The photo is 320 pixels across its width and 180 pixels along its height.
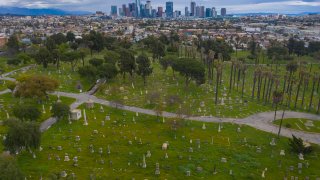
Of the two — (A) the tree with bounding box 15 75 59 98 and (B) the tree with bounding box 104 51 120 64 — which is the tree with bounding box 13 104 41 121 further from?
(B) the tree with bounding box 104 51 120 64

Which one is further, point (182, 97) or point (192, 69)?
point (192, 69)

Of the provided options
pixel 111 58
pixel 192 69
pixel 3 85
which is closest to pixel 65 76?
pixel 111 58

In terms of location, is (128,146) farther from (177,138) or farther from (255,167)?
(255,167)

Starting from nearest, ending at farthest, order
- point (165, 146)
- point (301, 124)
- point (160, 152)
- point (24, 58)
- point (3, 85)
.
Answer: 1. point (160, 152)
2. point (165, 146)
3. point (301, 124)
4. point (3, 85)
5. point (24, 58)

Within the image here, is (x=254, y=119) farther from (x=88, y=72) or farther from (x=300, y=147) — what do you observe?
(x=88, y=72)

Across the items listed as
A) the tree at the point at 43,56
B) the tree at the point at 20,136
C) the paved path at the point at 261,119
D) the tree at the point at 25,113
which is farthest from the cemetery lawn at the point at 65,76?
the tree at the point at 20,136

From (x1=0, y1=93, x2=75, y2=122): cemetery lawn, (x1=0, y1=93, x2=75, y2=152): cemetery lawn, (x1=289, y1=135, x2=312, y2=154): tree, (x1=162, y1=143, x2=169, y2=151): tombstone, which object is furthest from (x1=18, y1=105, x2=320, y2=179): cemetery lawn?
(x1=0, y1=93, x2=75, y2=122): cemetery lawn

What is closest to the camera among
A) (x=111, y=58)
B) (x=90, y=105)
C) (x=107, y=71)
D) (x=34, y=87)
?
(x=34, y=87)
